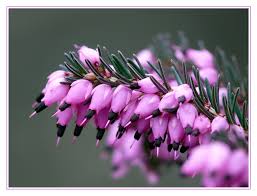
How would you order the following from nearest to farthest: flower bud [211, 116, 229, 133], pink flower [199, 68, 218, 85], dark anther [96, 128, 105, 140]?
flower bud [211, 116, 229, 133] < dark anther [96, 128, 105, 140] < pink flower [199, 68, 218, 85]

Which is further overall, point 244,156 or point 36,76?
point 36,76

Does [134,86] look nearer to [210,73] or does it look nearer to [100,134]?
[100,134]

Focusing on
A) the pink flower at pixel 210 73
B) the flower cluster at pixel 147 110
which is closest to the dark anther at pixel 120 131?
the flower cluster at pixel 147 110

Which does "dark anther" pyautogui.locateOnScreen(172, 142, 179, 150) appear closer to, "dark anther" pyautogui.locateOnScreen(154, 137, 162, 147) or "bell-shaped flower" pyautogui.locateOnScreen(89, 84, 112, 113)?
"dark anther" pyautogui.locateOnScreen(154, 137, 162, 147)

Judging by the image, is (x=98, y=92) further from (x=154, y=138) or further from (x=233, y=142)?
(x=233, y=142)

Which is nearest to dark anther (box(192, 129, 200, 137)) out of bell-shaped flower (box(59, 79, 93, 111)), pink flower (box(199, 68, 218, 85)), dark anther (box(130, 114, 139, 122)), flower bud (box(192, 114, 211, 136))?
flower bud (box(192, 114, 211, 136))

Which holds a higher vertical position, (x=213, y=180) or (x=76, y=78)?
(x=76, y=78)

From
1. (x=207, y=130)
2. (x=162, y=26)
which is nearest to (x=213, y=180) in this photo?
(x=207, y=130)

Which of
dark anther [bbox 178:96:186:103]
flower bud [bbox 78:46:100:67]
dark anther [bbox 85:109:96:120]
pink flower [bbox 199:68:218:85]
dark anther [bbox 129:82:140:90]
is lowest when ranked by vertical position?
dark anther [bbox 85:109:96:120]
